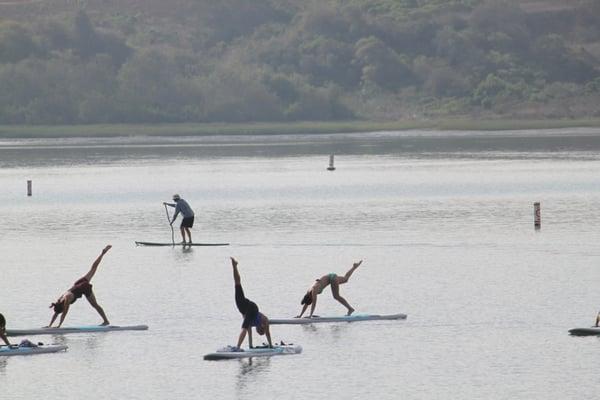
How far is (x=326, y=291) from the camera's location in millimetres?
48375

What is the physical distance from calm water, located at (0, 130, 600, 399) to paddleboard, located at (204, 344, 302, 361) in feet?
0.66

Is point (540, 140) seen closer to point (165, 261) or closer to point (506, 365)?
point (165, 261)

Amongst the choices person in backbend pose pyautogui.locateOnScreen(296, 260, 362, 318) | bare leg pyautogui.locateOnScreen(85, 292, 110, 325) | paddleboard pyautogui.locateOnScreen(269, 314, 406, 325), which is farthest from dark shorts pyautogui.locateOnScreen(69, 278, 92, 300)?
person in backbend pose pyautogui.locateOnScreen(296, 260, 362, 318)

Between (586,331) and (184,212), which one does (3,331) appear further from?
(184,212)

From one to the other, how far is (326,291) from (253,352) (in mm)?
12080

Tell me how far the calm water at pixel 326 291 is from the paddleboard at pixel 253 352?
0.20 m

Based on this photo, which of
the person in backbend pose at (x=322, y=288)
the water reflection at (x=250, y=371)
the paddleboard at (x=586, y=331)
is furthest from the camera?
the person in backbend pose at (x=322, y=288)

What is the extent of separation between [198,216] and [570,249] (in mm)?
28041

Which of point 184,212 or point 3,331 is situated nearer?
point 3,331

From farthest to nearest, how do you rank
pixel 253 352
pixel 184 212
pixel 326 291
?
pixel 184 212 < pixel 326 291 < pixel 253 352

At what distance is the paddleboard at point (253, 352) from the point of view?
3642 cm

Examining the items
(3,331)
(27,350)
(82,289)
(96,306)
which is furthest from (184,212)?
(3,331)

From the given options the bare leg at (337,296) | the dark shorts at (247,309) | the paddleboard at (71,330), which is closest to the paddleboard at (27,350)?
the paddleboard at (71,330)

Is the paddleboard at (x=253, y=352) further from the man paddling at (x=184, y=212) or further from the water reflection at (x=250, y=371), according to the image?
the man paddling at (x=184, y=212)
